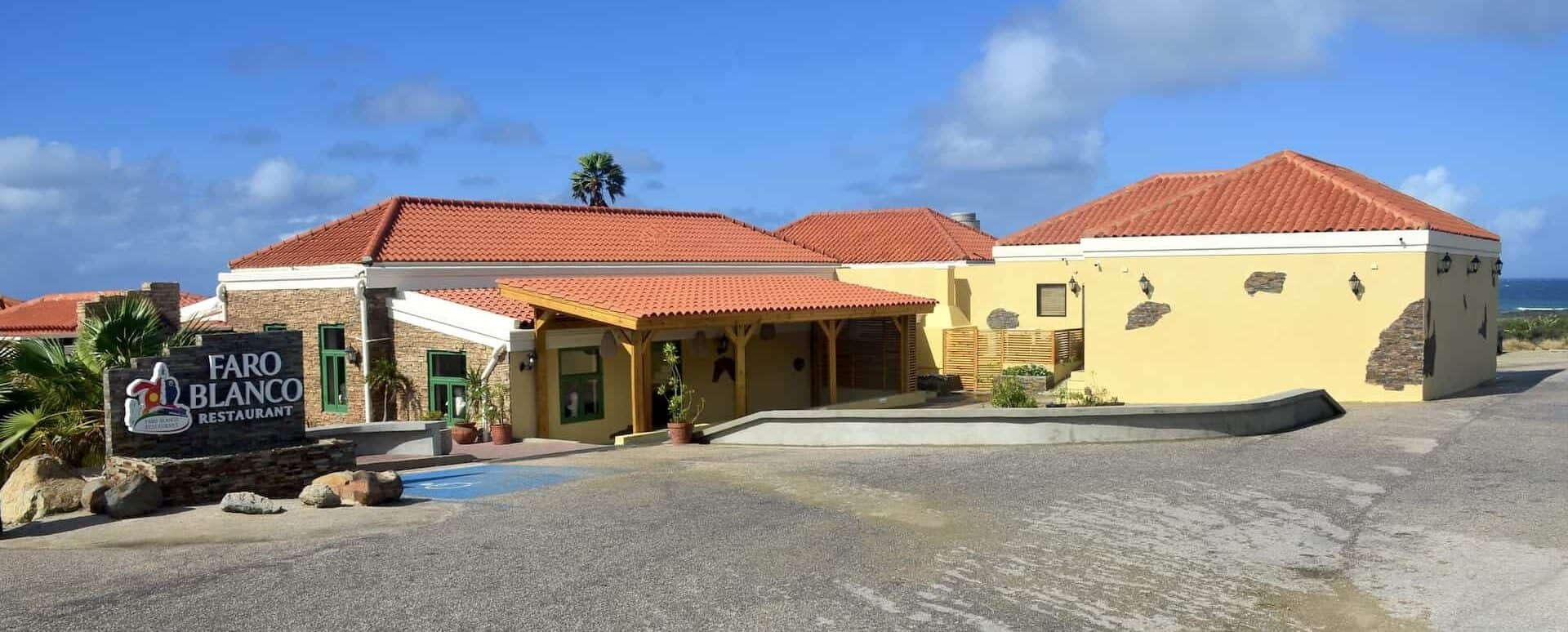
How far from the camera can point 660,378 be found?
71.7 feet

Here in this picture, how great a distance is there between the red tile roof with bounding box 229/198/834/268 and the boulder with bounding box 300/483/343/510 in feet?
28.6

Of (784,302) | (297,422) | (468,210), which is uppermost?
(468,210)

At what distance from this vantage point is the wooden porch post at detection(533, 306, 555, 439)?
1889 cm

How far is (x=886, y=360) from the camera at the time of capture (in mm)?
26922

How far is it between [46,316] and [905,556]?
3541 cm

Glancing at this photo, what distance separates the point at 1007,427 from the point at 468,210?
44.4 ft

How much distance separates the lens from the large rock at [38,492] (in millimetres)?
11672

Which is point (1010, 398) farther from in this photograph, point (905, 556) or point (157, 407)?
point (157, 407)

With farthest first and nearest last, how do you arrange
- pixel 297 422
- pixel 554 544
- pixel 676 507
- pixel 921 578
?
pixel 297 422 → pixel 676 507 → pixel 554 544 → pixel 921 578

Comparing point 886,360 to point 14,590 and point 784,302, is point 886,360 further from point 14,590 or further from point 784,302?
point 14,590

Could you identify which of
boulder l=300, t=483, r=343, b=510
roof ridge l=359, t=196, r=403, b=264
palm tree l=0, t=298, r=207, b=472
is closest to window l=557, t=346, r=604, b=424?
roof ridge l=359, t=196, r=403, b=264

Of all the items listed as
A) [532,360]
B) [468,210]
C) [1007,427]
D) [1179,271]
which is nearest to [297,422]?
[532,360]

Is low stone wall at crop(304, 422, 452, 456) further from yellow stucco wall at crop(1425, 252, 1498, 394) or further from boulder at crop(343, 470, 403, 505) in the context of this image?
yellow stucco wall at crop(1425, 252, 1498, 394)

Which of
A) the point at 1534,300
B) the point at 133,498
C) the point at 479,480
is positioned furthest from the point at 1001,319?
the point at 1534,300
